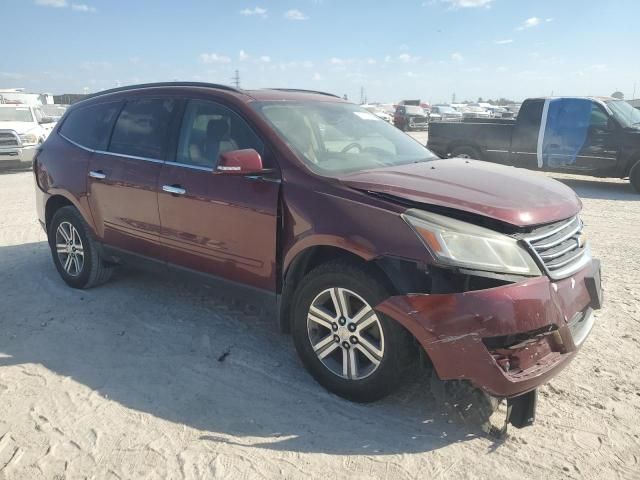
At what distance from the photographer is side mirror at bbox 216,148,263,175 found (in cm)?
327

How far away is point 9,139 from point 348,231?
1441 cm

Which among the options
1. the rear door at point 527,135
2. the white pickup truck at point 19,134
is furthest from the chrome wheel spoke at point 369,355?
the white pickup truck at point 19,134

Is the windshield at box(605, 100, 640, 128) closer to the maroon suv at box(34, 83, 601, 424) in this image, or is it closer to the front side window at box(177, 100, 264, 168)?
the maroon suv at box(34, 83, 601, 424)

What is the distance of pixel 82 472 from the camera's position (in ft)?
8.48

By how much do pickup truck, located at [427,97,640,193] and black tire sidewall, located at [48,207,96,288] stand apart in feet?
30.8

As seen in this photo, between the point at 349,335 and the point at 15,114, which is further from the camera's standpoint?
the point at 15,114

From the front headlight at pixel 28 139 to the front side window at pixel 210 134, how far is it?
12.7m

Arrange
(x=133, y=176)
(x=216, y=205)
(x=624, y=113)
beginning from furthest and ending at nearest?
(x=624, y=113) < (x=133, y=176) < (x=216, y=205)

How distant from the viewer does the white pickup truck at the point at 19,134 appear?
46.6 ft

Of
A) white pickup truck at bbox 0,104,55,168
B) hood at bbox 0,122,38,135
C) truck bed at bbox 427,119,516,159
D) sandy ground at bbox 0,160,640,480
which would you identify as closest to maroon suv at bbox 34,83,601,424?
sandy ground at bbox 0,160,640,480

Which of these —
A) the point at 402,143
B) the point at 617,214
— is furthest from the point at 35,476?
the point at 617,214

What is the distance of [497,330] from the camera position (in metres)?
2.58

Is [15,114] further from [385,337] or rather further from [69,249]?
[385,337]

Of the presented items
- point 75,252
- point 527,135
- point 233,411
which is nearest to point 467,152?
point 527,135
